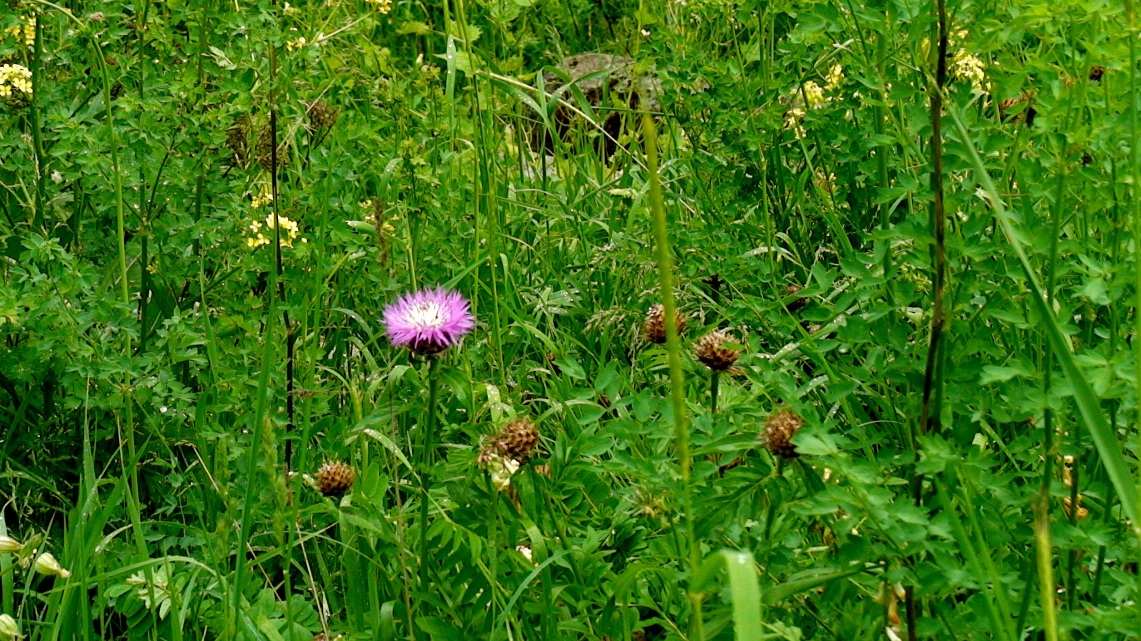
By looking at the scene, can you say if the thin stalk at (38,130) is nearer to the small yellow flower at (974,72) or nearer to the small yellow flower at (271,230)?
the small yellow flower at (271,230)

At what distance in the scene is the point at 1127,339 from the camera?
183 centimetres

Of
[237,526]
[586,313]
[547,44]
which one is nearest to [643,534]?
[237,526]

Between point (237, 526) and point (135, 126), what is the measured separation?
31.3 inches

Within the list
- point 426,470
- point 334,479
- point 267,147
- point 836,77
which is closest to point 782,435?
point 426,470

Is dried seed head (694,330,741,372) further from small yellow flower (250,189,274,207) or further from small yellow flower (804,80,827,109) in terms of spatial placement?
small yellow flower (804,80,827,109)

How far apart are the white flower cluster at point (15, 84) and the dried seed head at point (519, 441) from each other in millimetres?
1390

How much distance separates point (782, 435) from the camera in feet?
4.76

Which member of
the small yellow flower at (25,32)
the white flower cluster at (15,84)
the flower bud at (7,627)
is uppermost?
the small yellow flower at (25,32)

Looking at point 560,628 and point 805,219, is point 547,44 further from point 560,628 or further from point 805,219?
point 560,628

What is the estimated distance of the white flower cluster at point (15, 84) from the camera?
246 cm

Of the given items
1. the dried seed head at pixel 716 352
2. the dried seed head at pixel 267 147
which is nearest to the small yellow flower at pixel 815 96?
the dried seed head at pixel 267 147

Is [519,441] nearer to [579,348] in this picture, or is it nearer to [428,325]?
[428,325]

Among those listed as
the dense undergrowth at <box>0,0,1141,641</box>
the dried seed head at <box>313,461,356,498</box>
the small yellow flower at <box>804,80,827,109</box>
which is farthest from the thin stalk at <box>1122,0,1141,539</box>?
the small yellow flower at <box>804,80,827,109</box>

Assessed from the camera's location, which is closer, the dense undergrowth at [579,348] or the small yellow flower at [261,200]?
the dense undergrowth at [579,348]
